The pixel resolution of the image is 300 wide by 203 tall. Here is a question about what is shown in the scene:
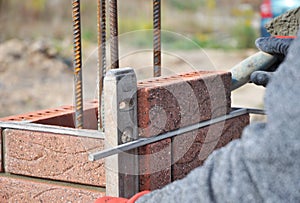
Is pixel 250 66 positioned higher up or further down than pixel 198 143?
higher up

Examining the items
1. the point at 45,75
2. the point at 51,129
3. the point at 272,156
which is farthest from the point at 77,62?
the point at 45,75

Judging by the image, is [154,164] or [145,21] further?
[145,21]

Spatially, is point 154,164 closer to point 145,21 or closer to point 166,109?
point 166,109

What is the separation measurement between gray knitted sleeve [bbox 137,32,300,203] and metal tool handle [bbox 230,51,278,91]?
47.2 inches

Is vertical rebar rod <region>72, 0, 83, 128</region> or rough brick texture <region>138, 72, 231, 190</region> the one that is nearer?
rough brick texture <region>138, 72, 231, 190</region>

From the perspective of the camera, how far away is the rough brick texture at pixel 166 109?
1844 mm

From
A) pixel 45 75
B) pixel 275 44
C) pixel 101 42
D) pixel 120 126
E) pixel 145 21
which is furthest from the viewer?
pixel 145 21

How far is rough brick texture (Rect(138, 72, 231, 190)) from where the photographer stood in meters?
1.84

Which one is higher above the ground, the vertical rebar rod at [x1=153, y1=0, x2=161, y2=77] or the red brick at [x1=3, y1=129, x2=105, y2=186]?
the vertical rebar rod at [x1=153, y1=0, x2=161, y2=77]

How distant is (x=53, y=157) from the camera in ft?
6.59

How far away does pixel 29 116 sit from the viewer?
7.36 feet

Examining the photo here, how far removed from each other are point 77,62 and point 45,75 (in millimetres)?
9125

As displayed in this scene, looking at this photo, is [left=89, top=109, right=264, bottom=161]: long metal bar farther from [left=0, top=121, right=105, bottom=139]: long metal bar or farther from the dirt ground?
the dirt ground

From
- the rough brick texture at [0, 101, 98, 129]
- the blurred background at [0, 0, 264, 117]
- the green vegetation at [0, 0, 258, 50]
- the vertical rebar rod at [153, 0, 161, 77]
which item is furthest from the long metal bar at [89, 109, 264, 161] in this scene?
the green vegetation at [0, 0, 258, 50]
